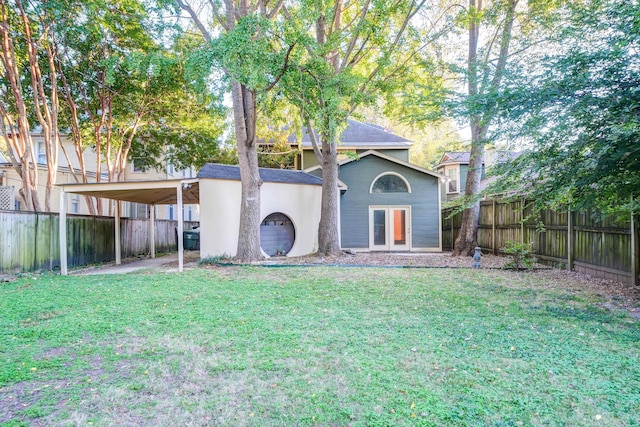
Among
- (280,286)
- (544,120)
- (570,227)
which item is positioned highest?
(544,120)

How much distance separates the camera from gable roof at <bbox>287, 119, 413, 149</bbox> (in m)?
18.2

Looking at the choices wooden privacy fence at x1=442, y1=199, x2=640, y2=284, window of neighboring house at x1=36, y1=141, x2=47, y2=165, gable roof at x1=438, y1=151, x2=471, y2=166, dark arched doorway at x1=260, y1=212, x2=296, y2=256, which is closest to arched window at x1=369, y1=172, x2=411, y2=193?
wooden privacy fence at x1=442, y1=199, x2=640, y2=284

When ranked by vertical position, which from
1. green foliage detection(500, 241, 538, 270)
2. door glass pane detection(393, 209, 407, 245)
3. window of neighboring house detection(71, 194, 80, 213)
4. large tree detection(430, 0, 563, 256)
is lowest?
green foliage detection(500, 241, 538, 270)

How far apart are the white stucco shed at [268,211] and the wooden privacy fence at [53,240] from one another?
3385 millimetres

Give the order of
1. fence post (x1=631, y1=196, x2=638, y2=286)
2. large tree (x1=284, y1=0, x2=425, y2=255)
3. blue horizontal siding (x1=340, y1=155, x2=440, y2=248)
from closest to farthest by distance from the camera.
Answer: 1. fence post (x1=631, y1=196, x2=638, y2=286)
2. large tree (x1=284, y1=0, x2=425, y2=255)
3. blue horizontal siding (x1=340, y1=155, x2=440, y2=248)

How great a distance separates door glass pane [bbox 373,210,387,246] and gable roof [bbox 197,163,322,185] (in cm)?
335

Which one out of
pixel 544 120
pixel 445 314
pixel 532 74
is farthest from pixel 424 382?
pixel 532 74

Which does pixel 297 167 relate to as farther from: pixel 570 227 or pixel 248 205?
pixel 570 227

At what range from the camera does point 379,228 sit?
1583 centimetres

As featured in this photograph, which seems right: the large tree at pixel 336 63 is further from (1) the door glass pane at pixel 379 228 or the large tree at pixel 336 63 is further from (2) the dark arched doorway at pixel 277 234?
(1) the door glass pane at pixel 379 228

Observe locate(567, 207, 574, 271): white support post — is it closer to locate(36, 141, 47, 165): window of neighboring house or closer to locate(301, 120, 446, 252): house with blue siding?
locate(301, 120, 446, 252): house with blue siding

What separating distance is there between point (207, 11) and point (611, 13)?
36.6 ft

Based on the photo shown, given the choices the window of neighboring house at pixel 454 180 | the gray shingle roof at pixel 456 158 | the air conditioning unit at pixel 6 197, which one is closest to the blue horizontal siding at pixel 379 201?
the gray shingle roof at pixel 456 158

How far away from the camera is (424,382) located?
2.86 meters
